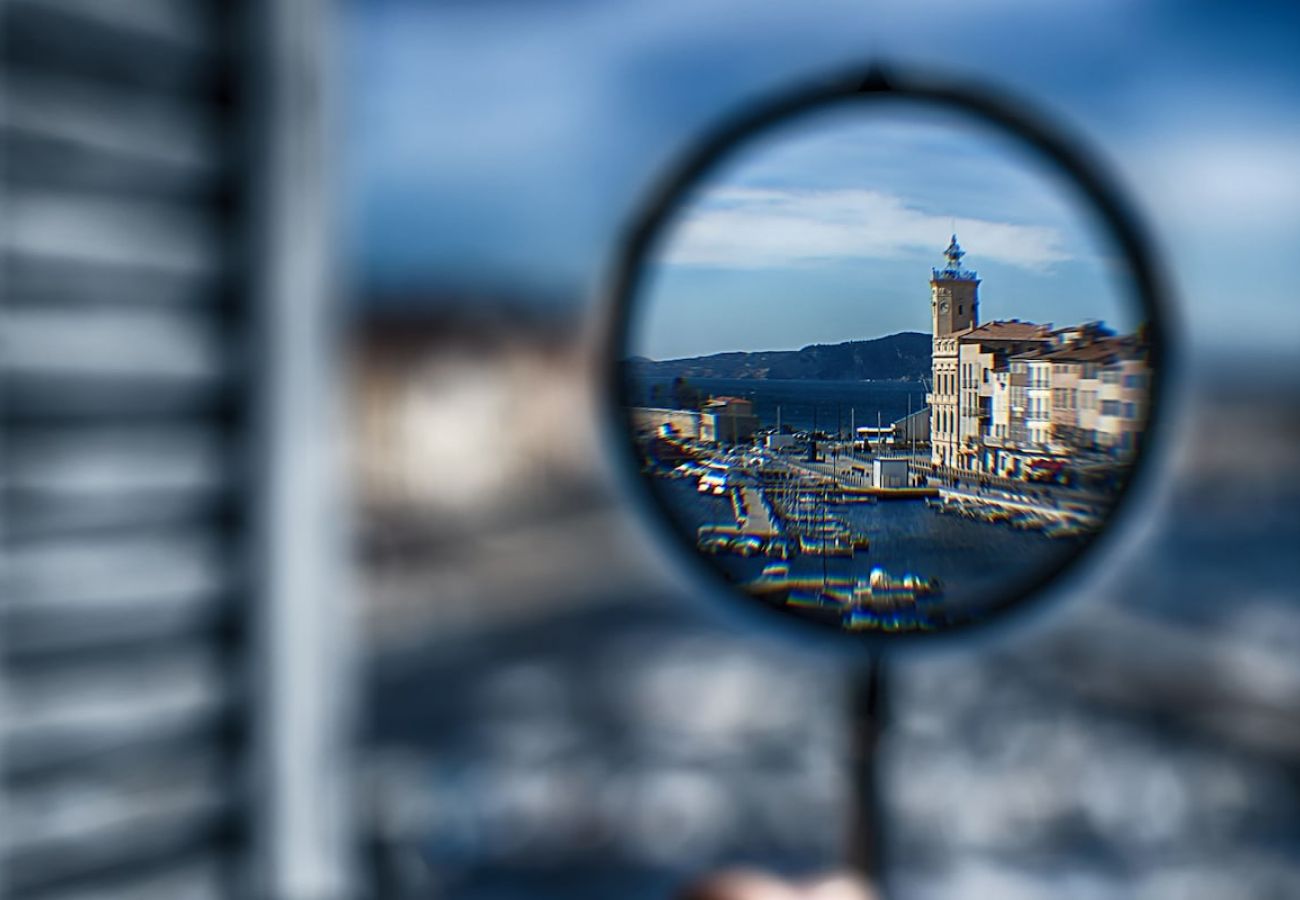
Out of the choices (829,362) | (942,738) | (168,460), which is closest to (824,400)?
(829,362)

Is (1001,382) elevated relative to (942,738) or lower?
elevated

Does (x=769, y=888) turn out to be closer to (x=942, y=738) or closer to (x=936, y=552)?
(x=936, y=552)

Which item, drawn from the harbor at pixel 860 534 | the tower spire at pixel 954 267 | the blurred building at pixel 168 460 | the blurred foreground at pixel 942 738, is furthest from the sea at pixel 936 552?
the blurred building at pixel 168 460

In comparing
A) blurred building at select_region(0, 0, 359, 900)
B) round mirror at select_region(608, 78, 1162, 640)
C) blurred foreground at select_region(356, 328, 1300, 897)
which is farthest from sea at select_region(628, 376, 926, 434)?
blurred building at select_region(0, 0, 359, 900)

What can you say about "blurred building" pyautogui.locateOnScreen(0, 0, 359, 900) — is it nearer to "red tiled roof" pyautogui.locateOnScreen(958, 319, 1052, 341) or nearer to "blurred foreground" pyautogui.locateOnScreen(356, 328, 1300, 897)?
"blurred foreground" pyautogui.locateOnScreen(356, 328, 1300, 897)

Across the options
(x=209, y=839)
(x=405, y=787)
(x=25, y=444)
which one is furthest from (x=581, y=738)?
(x=25, y=444)

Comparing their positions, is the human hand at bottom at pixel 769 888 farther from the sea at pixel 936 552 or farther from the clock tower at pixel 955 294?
the clock tower at pixel 955 294

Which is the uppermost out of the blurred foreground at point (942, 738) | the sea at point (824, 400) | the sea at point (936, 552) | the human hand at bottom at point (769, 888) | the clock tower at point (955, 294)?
the clock tower at point (955, 294)
